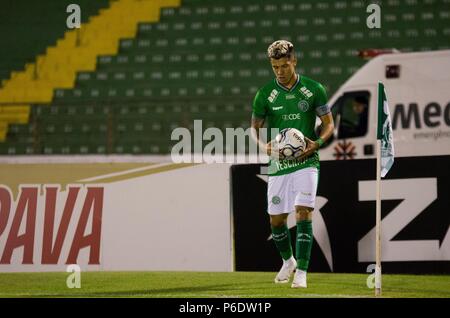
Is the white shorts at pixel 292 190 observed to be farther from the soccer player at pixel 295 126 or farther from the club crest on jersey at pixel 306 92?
the club crest on jersey at pixel 306 92

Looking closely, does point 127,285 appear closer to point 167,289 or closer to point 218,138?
point 167,289

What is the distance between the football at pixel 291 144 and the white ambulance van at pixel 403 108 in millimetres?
5583

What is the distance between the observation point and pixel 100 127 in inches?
697

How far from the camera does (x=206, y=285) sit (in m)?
9.66

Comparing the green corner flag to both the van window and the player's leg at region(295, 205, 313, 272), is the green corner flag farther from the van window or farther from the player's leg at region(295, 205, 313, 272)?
the van window

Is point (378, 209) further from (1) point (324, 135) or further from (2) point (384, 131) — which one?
(1) point (324, 135)

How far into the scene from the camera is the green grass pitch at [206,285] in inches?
339

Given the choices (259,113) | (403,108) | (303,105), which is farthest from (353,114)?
(303,105)

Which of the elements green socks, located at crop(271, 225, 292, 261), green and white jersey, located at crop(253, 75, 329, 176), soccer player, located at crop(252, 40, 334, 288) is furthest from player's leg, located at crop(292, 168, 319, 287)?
green socks, located at crop(271, 225, 292, 261)

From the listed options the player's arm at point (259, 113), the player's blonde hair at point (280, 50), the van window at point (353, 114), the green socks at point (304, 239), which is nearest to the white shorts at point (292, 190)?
the green socks at point (304, 239)

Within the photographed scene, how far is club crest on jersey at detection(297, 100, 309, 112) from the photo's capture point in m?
9.08
